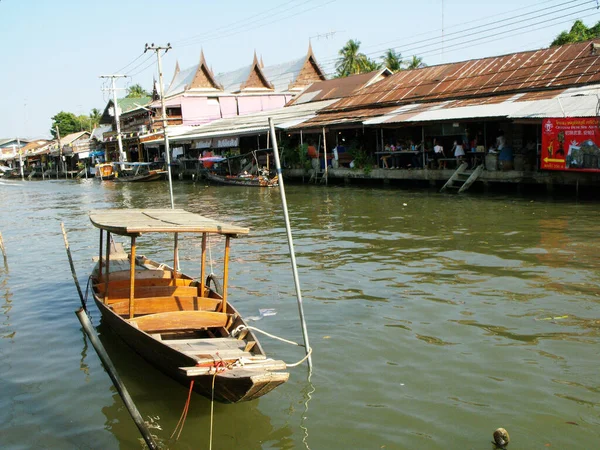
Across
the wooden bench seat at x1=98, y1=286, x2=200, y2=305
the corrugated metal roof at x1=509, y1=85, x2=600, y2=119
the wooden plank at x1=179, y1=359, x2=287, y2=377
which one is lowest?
the wooden plank at x1=179, y1=359, x2=287, y2=377

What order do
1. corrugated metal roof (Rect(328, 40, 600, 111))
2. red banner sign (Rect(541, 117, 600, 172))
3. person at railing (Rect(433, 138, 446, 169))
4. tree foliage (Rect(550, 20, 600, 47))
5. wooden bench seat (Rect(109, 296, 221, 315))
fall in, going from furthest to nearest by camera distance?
tree foliage (Rect(550, 20, 600, 47))
person at railing (Rect(433, 138, 446, 169))
corrugated metal roof (Rect(328, 40, 600, 111))
red banner sign (Rect(541, 117, 600, 172))
wooden bench seat (Rect(109, 296, 221, 315))

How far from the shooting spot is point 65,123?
82750mm

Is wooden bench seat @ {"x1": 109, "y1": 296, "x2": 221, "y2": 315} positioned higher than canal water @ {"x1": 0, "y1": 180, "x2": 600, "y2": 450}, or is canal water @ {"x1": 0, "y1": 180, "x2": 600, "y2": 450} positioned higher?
wooden bench seat @ {"x1": 109, "y1": 296, "x2": 221, "y2": 315}

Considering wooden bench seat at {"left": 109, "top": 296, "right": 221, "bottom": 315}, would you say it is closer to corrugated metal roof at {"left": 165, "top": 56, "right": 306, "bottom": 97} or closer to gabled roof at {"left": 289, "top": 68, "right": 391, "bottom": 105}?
gabled roof at {"left": 289, "top": 68, "right": 391, "bottom": 105}

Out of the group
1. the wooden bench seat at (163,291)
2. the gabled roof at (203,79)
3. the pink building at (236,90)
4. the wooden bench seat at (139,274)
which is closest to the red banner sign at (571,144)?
Result: the wooden bench seat at (139,274)

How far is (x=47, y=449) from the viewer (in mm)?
4969

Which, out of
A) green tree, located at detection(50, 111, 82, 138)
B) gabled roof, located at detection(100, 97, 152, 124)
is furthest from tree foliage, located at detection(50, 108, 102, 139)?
gabled roof, located at detection(100, 97, 152, 124)

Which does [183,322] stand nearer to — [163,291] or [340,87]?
[163,291]

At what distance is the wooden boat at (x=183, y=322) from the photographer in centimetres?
477

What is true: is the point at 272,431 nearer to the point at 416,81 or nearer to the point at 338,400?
the point at 338,400

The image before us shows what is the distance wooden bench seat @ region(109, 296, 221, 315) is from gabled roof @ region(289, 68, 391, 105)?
27.1m

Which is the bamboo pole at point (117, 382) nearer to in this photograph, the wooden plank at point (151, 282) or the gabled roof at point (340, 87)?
the wooden plank at point (151, 282)

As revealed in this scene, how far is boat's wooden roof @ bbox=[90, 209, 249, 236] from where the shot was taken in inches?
236

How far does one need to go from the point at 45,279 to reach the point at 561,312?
8982mm
